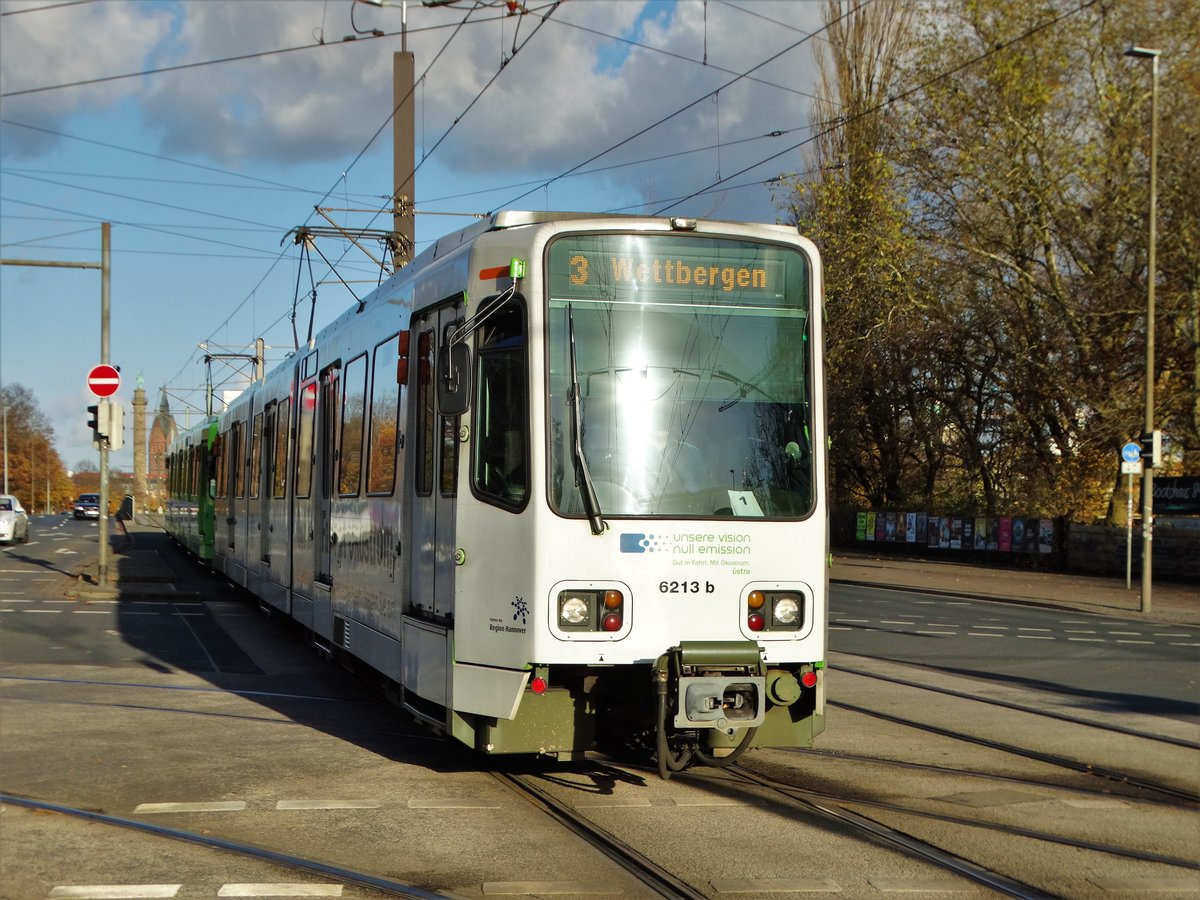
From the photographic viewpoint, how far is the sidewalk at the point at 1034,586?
26.5 meters

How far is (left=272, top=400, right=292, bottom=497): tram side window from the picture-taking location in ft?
50.0

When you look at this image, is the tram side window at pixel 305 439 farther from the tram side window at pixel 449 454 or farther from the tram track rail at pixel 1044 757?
the tram track rail at pixel 1044 757

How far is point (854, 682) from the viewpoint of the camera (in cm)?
1356

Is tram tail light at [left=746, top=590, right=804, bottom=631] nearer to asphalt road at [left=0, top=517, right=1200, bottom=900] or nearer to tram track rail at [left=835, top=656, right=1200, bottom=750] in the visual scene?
asphalt road at [left=0, top=517, right=1200, bottom=900]

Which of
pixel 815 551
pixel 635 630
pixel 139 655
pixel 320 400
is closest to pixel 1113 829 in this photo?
pixel 815 551

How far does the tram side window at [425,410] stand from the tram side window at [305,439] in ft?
15.0

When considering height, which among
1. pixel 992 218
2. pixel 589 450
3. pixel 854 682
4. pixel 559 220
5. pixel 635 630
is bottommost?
pixel 854 682

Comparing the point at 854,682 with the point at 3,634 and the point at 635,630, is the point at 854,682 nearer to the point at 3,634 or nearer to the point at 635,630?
the point at 635,630

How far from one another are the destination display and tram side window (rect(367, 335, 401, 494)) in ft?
6.87

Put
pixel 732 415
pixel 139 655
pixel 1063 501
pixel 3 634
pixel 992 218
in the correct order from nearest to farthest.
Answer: pixel 732 415, pixel 139 655, pixel 3 634, pixel 992 218, pixel 1063 501

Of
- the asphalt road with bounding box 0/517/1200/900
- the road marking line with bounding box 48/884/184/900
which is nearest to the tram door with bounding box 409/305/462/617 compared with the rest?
the asphalt road with bounding box 0/517/1200/900

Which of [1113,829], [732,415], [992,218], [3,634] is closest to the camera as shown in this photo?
[1113,829]

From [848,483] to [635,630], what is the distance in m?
48.2

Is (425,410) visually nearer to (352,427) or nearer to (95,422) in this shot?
(352,427)
